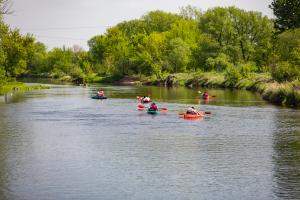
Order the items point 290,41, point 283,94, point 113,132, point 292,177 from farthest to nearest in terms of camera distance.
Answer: point 290,41
point 283,94
point 113,132
point 292,177

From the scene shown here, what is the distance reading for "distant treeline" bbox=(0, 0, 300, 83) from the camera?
287ft

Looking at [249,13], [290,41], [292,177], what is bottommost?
[292,177]

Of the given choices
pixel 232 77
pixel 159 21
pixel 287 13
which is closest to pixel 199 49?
pixel 232 77

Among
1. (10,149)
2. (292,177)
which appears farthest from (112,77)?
(292,177)

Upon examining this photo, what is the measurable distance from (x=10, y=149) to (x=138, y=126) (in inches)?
596

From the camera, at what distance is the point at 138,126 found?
50875 mm

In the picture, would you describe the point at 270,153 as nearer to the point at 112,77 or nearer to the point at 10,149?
the point at 10,149

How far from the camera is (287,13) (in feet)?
310

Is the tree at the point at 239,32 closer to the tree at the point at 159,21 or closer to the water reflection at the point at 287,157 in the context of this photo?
the tree at the point at 159,21

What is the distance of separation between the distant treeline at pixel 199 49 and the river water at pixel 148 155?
26.0 meters

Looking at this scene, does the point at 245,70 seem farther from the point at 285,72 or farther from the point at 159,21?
the point at 159,21

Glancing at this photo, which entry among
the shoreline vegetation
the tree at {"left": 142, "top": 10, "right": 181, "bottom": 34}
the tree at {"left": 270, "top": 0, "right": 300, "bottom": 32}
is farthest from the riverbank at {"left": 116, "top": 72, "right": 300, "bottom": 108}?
the tree at {"left": 142, "top": 10, "right": 181, "bottom": 34}

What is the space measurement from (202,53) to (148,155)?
96.5m

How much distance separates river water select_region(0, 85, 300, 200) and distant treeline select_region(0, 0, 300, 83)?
1025 inches
